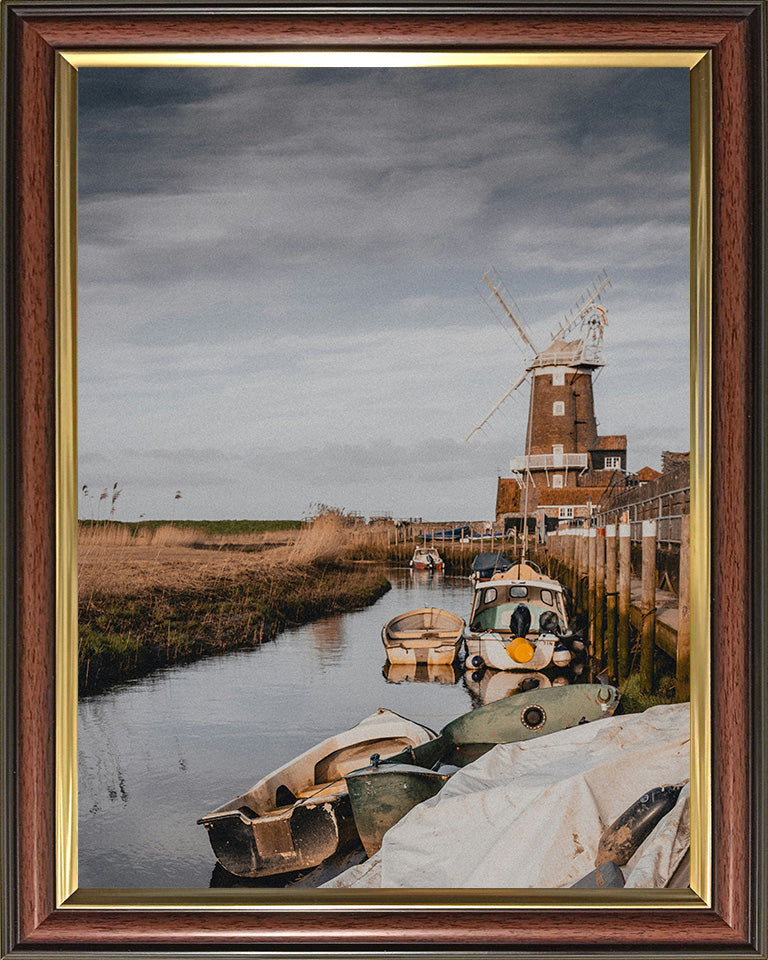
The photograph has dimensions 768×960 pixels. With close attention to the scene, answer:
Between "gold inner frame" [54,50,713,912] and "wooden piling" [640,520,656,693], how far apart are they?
0.13 metres

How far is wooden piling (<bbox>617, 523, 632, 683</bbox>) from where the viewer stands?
1.95m

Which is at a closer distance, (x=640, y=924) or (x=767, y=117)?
(x=640, y=924)

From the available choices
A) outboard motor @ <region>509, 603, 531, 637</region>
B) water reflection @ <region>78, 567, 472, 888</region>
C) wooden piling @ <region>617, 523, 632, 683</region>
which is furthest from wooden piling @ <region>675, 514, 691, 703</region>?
water reflection @ <region>78, 567, 472, 888</region>

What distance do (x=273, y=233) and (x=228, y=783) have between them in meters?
1.46

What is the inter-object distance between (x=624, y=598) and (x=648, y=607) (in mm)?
99

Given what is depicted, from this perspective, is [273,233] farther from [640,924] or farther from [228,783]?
[640,924]

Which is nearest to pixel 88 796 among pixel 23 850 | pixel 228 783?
pixel 23 850

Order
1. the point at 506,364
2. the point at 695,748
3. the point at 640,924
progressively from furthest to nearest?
the point at 506,364
the point at 695,748
the point at 640,924

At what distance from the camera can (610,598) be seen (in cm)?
209

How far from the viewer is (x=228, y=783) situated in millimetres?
1866

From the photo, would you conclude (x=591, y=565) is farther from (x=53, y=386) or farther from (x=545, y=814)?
(x=53, y=386)

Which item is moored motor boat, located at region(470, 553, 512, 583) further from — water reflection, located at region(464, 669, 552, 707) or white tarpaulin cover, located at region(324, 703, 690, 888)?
white tarpaulin cover, located at region(324, 703, 690, 888)

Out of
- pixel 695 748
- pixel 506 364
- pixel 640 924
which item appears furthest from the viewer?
pixel 506 364

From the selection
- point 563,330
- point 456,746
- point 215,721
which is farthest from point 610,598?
point 215,721
